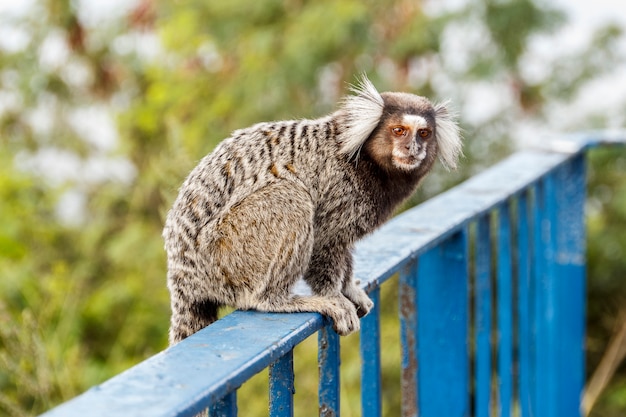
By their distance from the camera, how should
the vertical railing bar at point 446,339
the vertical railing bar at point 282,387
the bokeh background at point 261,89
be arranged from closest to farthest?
1. the vertical railing bar at point 282,387
2. the vertical railing bar at point 446,339
3. the bokeh background at point 261,89

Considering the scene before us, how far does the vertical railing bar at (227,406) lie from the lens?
100cm

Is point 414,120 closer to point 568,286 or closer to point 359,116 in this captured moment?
point 359,116

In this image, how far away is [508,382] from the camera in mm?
2146

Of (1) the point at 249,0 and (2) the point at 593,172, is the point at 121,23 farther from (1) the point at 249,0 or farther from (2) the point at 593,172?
(2) the point at 593,172

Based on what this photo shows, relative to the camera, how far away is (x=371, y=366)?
1.54 m

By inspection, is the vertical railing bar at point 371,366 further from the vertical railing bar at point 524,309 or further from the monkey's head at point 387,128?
the vertical railing bar at point 524,309

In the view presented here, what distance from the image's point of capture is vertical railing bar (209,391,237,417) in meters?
1.00

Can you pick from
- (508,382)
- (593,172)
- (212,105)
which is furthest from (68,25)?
(508,382)

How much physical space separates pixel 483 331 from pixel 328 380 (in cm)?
79

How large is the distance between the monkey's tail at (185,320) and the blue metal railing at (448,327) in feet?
1.23

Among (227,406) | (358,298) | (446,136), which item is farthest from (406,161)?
(227,406)

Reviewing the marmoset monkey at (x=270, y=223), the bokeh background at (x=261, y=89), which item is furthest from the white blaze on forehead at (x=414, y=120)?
the bokeh background at (x=261, y=89)

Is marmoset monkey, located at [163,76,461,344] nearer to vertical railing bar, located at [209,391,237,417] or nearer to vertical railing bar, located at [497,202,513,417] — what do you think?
vertical railing bar, located at [497,202,513,417]

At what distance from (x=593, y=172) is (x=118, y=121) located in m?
3.45
